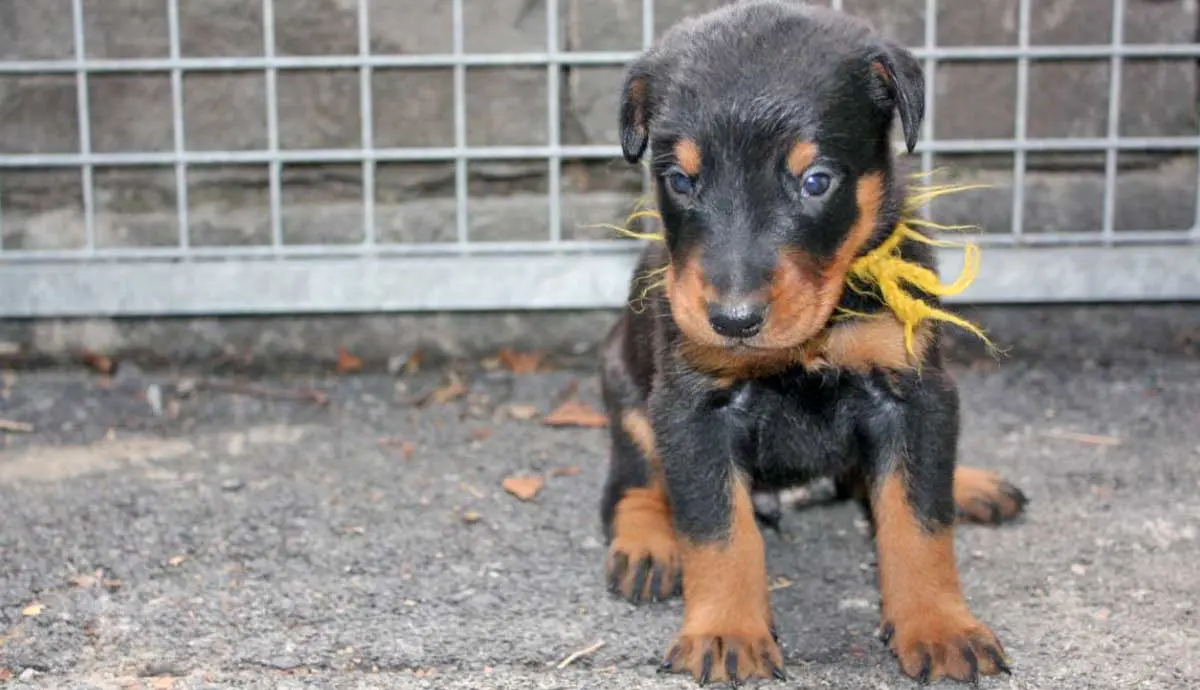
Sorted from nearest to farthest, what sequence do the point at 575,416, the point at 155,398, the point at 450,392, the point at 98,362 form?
1. the point at 575,416
2. the point at 155,398
3. the point at 450,392
4. the point at 98,362

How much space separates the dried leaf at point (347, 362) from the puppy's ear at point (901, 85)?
2.71 m

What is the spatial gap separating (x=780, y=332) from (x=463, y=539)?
1311 millimetres

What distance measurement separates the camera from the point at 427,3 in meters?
4.91

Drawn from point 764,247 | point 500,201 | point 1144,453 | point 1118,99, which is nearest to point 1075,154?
point 1118,99

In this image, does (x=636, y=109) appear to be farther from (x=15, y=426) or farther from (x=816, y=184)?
(x=15, y=426)

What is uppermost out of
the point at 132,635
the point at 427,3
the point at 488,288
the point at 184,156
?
the point at 427,3

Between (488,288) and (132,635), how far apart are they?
2124mm

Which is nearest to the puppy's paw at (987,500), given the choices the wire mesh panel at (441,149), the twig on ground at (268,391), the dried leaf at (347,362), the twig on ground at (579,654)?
the twig on ground at (579,654)

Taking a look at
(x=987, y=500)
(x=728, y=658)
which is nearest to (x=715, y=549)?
(x=728, y=658)

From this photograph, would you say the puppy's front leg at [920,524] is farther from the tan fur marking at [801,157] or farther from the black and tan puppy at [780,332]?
the tan fur marking at [801,157]

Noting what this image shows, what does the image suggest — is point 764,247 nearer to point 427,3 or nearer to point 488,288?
point 488,288

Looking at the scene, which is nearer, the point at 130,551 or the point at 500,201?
the point at 130,551

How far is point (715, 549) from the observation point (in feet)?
9.20

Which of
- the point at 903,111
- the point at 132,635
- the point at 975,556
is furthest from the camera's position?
the point at 975,556
